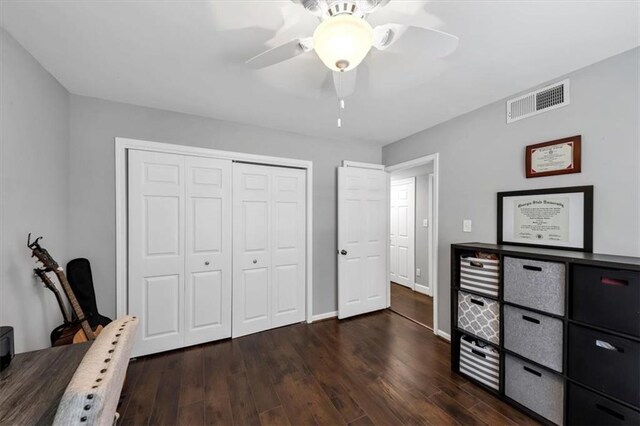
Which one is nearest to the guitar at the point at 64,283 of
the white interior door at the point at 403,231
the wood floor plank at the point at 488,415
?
the wood floor plank at the point at 488,415

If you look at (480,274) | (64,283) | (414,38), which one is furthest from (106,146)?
(480,274)

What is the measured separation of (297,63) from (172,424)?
253cm

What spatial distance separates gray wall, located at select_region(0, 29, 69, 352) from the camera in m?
1.44

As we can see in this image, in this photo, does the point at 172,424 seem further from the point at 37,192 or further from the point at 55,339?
the point at 37,192

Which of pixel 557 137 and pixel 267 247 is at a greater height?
pixel 557 137

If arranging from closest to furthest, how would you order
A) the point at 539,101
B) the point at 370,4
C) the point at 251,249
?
1. the point at 370,4
2. the point at 539,101
3. the point at 251,249

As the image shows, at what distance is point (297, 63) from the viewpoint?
1.76 metres

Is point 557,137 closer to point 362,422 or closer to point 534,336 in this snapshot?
point 534,336

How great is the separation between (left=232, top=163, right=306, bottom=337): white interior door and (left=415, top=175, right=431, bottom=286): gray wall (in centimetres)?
234

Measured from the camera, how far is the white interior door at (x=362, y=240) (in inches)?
129

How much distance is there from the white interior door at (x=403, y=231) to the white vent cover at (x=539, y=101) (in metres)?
2.47

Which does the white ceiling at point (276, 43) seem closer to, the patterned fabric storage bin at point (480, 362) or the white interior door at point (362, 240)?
the white interior door at point (362, 240)

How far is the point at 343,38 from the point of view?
97 centimetres

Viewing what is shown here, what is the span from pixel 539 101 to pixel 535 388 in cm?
211
